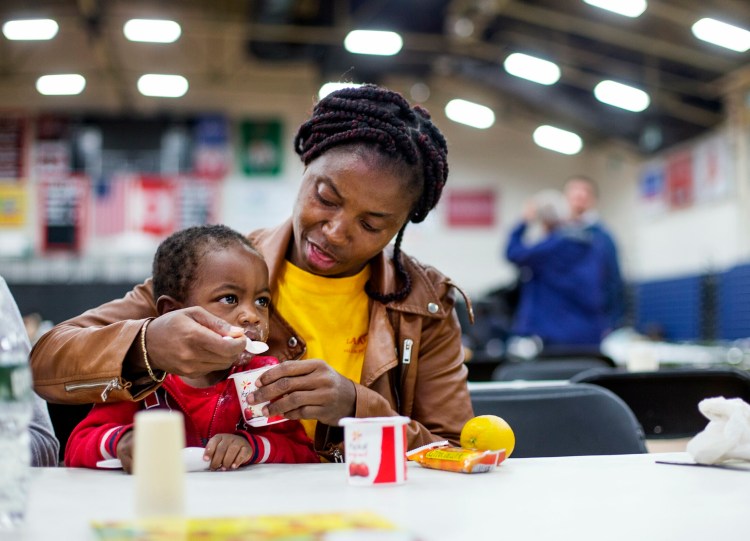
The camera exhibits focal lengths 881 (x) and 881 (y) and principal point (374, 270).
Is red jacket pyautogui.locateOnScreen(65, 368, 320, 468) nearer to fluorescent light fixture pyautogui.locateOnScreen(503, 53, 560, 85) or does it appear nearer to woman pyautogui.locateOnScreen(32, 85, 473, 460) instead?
woman pyautogui.locateOnScreen(32, 85, 473, 460)

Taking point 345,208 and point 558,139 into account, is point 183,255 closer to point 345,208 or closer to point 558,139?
point 345,208

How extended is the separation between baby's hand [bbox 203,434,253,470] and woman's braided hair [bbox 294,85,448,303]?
65cm

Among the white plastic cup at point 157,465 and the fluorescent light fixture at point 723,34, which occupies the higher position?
the fluorescent light fixture at point 723,34

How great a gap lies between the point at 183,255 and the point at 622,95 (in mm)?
10248

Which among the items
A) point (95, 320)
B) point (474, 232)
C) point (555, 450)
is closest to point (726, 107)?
point (474, 232)

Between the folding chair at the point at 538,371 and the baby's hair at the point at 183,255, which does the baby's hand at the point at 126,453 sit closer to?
the baby's hair at the point at 183,255

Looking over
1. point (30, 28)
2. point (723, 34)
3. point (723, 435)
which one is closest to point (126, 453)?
point (723, 435)

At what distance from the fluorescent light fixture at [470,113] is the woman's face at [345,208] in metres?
11.5

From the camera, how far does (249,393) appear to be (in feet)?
5.01

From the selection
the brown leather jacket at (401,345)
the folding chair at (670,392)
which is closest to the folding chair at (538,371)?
the folding chair at (670,392)

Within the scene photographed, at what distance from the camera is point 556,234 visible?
5742mm

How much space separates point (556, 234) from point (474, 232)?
8598 mm

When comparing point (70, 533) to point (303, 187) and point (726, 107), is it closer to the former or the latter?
point (303, 187)

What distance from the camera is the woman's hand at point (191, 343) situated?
1.37 m
